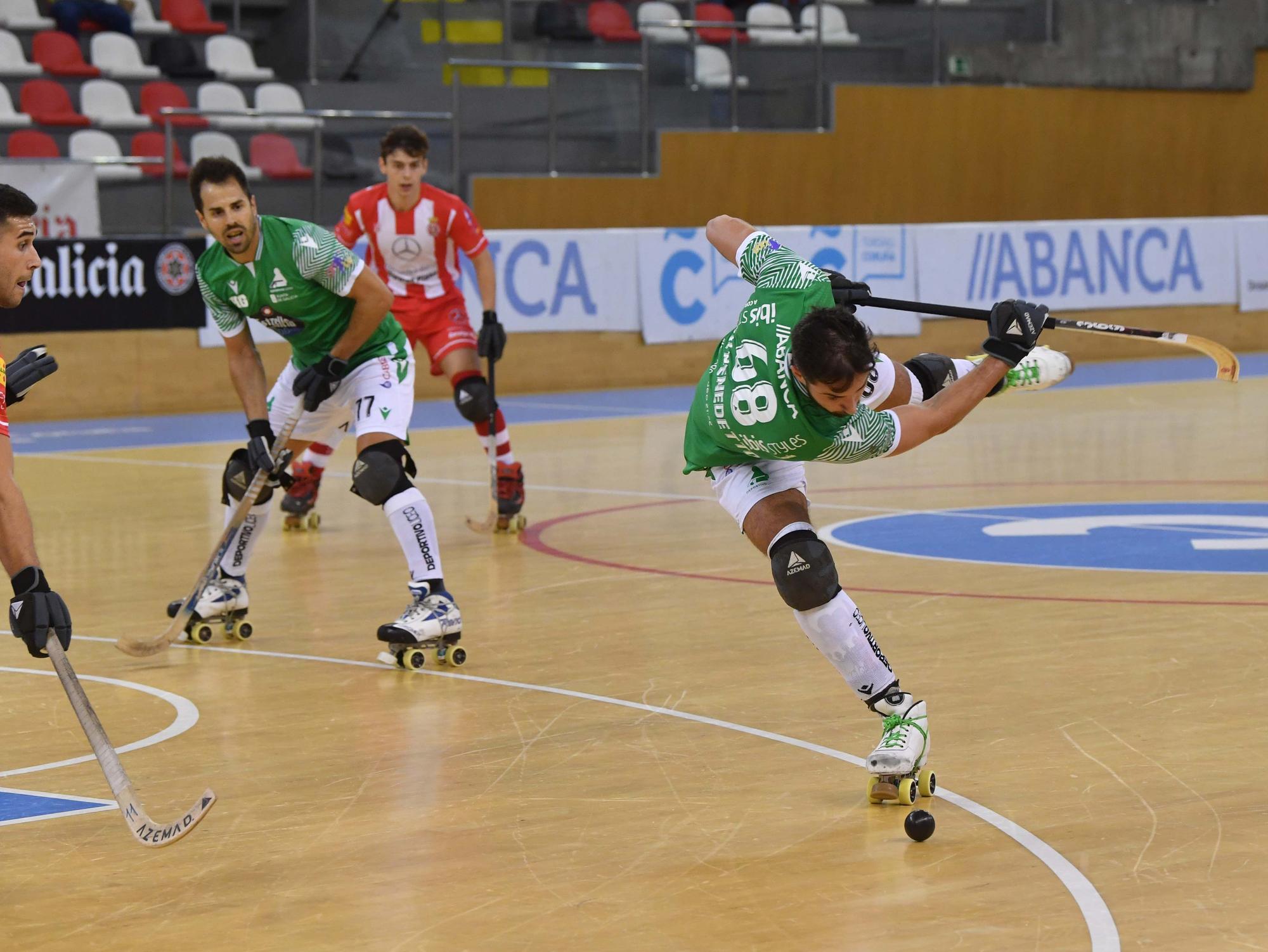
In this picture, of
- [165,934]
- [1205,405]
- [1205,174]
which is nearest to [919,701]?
[165,934]

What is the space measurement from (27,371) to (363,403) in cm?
246

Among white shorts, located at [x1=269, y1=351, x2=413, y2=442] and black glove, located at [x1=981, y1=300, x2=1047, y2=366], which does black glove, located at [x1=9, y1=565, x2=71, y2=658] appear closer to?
black glove, located at [x1=981, y1=300, x2=1047, y2=366]

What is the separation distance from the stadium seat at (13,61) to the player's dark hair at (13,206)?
13.5m

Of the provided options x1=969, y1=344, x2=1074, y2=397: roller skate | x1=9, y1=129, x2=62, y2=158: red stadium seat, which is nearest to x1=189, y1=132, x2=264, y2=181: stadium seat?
x1=9, y1=129, x2=62, y2=158: red stadium seat

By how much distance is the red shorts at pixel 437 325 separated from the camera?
1077 centimetres

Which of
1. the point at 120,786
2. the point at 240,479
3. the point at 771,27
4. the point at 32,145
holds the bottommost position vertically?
the point at 120,786

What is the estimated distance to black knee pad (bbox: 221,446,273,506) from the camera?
7.76 metres

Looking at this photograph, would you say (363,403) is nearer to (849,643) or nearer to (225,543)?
(225,543)

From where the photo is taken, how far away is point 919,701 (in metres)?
5.46

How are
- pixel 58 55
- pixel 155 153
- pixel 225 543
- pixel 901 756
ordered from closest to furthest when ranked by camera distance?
pixel 901 756 → pixel 225 543 → pixel 155 153 → pixel 58 55

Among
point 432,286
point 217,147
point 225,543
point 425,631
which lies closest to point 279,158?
point 217,147

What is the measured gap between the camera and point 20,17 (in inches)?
719

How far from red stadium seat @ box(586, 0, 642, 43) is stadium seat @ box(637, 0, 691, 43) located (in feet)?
0.50

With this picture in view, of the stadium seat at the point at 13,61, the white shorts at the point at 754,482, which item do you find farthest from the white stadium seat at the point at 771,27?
the white shorts at the point at 754,482
